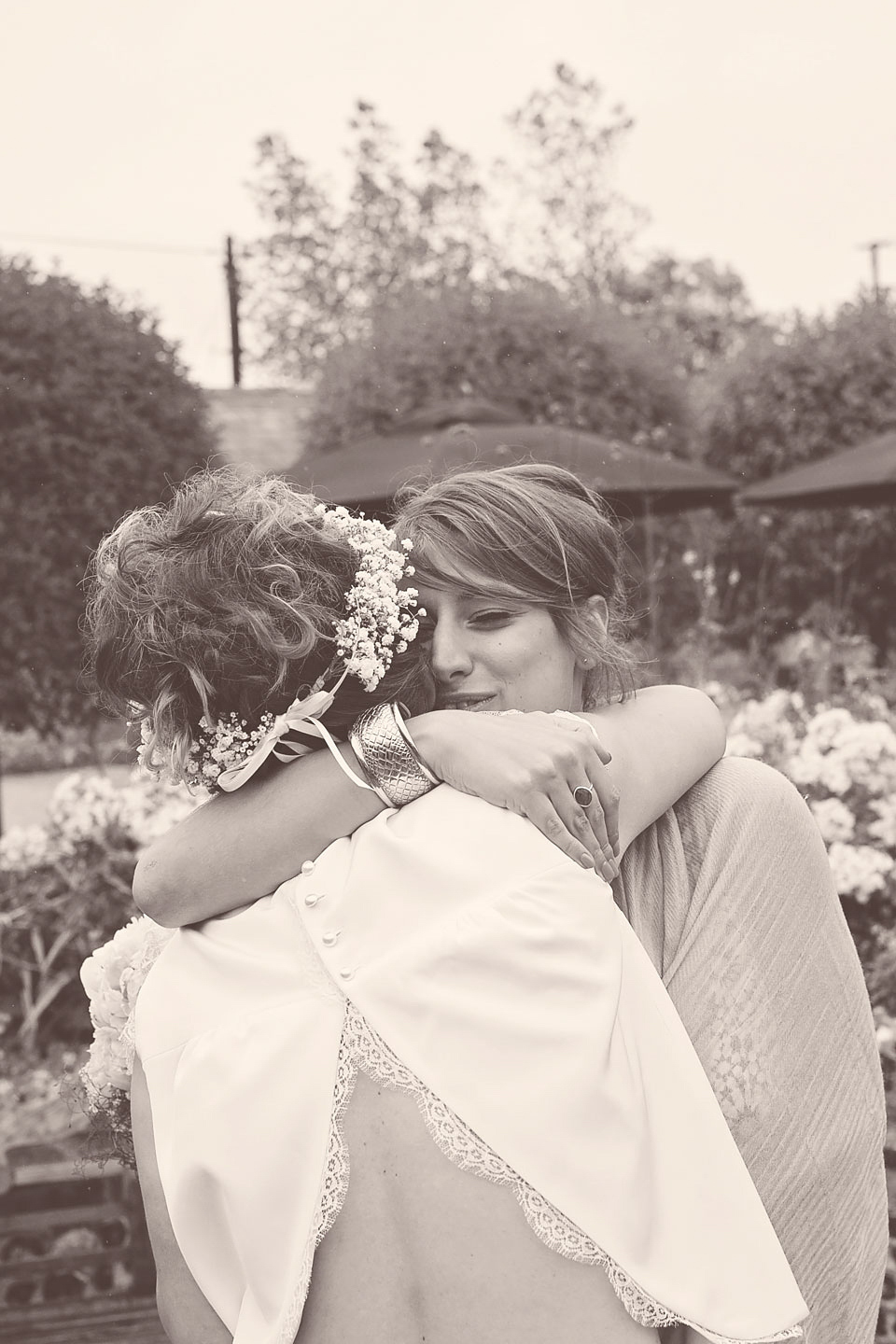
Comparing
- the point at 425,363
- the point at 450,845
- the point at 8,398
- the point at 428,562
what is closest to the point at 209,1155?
the point at 450,845

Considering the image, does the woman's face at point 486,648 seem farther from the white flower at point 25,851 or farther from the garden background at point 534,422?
the white flower at point 25,851

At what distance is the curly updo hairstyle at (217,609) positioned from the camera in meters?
1.54

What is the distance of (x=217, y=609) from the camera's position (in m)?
1.54

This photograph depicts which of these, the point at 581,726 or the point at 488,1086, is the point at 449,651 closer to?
the point at 581,726

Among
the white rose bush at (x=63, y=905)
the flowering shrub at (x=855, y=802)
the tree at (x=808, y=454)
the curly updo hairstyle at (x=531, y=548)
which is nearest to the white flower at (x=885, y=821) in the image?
the flowering shrub at (x=855, y=802)

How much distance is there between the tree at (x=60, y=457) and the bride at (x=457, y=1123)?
5.40m

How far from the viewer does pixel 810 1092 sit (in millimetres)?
A: 1610

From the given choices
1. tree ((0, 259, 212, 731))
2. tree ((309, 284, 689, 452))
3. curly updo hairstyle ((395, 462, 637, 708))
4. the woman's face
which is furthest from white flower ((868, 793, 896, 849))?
tree ((309, 284, 689, 452))

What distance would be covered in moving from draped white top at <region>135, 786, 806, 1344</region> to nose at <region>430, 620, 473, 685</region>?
505 millimetres

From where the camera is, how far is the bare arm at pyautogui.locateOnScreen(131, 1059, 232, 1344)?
4.82ft

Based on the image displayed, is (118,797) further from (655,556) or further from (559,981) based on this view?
(655,556)

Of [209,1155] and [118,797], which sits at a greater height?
[209,1155]

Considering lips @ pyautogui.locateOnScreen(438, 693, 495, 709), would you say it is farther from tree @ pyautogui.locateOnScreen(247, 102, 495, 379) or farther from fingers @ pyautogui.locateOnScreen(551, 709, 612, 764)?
tree @ pyautogui.locateOnScreen(247, 102, 495, 379)

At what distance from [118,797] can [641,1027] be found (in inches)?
164
